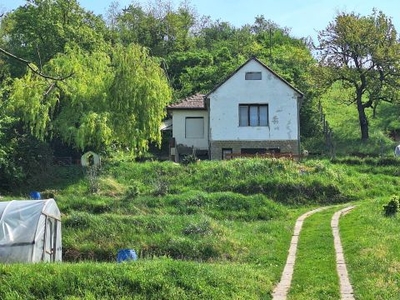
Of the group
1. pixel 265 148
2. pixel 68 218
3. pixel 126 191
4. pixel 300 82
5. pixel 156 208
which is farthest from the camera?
pixel 300 82

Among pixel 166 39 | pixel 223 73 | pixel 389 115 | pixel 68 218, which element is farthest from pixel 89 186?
pixel 166 39

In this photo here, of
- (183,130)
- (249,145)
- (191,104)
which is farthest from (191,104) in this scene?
(249,145)

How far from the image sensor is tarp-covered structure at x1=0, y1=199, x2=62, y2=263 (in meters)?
16.1

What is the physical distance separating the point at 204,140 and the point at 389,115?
19.9 metres

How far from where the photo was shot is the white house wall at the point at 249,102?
133 feet

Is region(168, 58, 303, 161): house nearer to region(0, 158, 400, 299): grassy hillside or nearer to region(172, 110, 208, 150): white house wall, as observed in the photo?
region(172, 110, 208, 150): white house wall

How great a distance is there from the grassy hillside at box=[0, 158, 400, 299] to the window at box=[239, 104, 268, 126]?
6.62m

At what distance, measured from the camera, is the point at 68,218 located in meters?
22.9

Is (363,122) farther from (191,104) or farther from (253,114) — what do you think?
(191,104)

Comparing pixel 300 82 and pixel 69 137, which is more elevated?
pixel 300 82

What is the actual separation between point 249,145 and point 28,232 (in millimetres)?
25381

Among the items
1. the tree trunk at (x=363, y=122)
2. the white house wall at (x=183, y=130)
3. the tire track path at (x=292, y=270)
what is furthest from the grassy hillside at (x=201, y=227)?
the tree trunk at (x=363, y=122)

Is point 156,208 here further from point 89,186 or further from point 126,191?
point 89,186

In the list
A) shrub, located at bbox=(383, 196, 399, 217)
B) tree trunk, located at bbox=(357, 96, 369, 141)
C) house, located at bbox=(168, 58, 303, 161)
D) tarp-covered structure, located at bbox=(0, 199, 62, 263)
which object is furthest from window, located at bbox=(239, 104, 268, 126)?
tarp-covered structure, located at bbox=(0, 199, 62, 263)
